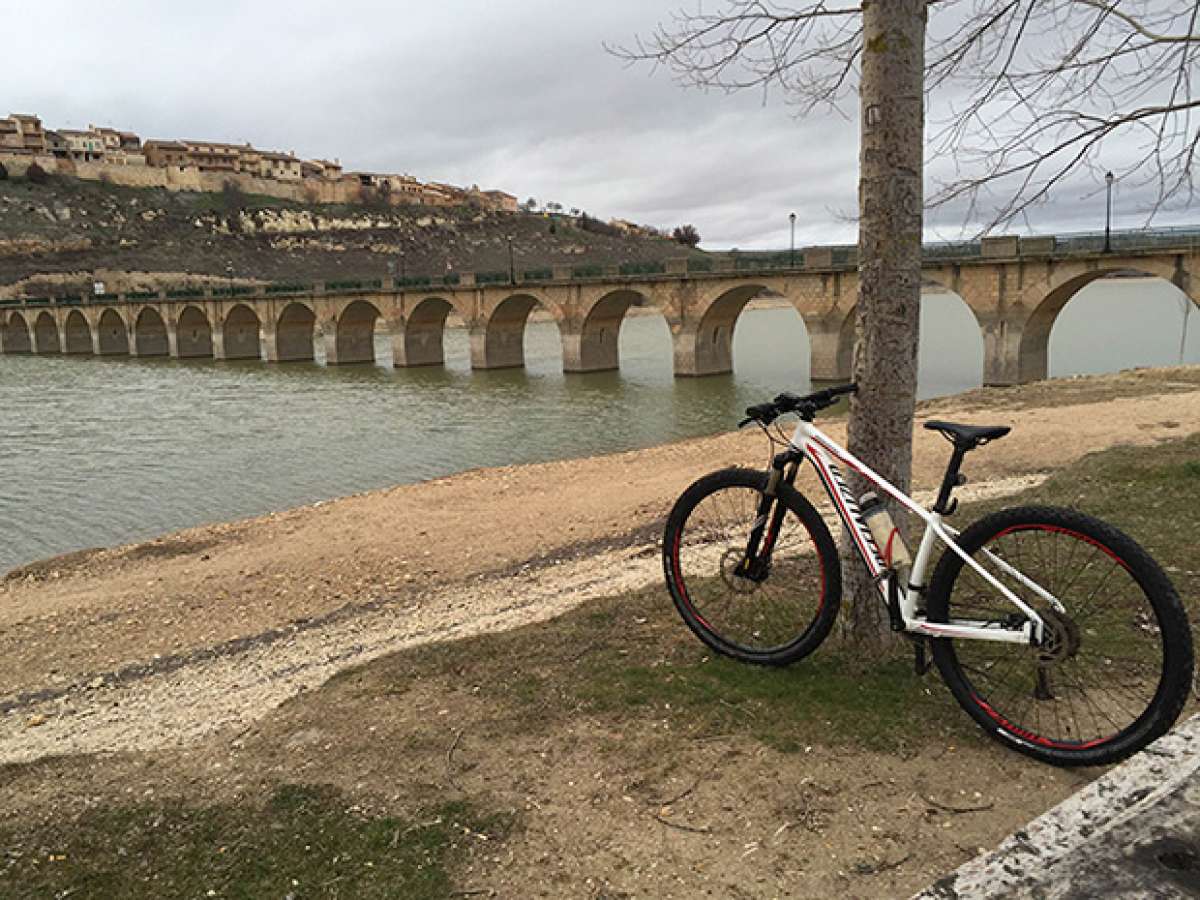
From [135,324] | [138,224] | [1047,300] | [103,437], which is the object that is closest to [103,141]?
[138,224]

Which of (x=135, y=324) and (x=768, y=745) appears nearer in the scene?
(x=768, y=745)

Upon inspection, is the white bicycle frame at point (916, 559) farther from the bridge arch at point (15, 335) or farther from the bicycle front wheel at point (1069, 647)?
the bridge arch at point (15, 335)

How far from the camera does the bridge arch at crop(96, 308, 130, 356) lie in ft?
242

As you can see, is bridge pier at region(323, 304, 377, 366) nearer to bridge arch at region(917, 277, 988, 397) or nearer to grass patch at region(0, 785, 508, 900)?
bridge arch at region(917, 277, 988, 397)

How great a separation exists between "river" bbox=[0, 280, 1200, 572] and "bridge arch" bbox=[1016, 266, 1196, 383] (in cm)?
239

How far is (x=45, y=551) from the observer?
1430cm

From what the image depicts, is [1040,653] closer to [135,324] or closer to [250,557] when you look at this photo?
[250,557]

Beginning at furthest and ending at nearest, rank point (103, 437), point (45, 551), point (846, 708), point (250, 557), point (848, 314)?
point (848, 314)
point (103, 437)
point (45, 551)
point (250, 557)
point (846, 708)

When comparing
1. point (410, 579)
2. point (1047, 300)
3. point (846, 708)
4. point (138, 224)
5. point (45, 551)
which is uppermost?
point (138, 224)

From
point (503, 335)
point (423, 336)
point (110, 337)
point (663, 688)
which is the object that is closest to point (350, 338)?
point (423, 336)

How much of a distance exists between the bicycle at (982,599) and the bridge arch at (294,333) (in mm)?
59103

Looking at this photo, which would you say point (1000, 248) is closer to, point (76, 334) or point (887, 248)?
point (887, 248)

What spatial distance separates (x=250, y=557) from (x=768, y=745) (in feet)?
28.2

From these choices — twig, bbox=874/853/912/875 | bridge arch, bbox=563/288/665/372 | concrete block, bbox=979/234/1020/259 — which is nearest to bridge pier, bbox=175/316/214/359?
bridge arch, bbox=563/288/665/372
